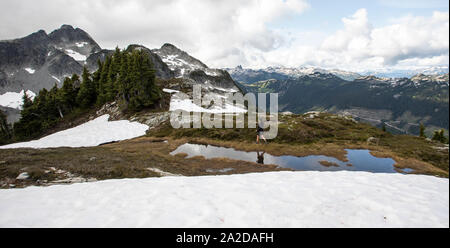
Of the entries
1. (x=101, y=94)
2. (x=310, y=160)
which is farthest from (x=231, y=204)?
(x=101, y=94)

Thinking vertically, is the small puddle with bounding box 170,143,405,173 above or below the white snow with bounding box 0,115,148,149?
below

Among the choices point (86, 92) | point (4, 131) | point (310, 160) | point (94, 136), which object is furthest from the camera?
point (4, 131)

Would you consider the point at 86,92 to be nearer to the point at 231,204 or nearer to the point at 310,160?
the point at 310,160

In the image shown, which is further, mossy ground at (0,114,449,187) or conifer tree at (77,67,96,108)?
conifer tree at (77,67,96,108)

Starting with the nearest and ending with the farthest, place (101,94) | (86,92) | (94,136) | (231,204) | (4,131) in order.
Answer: (231,204) < (94,136) < (101,94) < (86,92) < (4,131)

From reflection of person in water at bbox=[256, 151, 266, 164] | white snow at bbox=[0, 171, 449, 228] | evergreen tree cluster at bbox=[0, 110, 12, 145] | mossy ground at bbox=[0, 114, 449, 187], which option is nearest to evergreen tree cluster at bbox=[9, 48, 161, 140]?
evergreen tree cluster at bbox=[0, 110, 12, 145]

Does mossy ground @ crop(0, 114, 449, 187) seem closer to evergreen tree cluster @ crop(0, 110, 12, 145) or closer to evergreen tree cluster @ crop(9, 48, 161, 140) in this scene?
evergreen tree cluster @ crop(9, 48, 161, 140)

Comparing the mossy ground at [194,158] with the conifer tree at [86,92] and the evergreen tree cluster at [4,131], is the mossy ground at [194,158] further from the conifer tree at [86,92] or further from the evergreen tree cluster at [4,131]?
the evergreen tree cluster at [4,131]

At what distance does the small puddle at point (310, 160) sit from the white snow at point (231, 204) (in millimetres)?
6730

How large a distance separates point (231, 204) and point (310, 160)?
1521 centimetres

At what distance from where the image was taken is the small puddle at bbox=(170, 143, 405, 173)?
59.7ft

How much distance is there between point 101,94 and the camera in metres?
59.7

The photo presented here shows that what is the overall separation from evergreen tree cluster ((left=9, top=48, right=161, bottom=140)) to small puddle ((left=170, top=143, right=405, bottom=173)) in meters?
32.5
